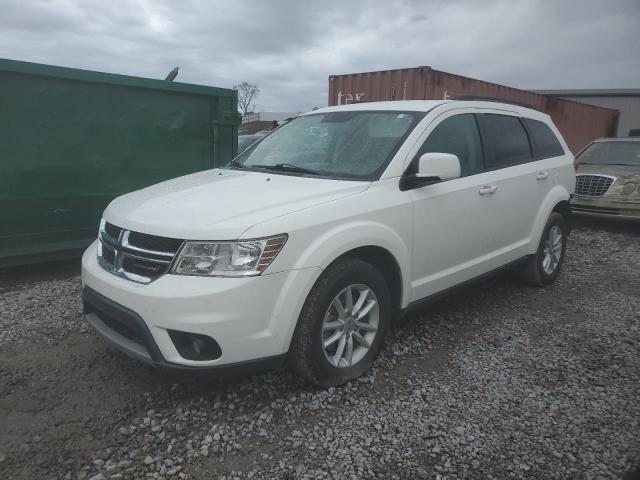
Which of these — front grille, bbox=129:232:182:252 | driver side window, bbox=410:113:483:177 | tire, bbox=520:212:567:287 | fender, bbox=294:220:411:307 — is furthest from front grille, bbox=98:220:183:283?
tire, bbox=520:212:567:287

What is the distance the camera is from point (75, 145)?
4.75 metres

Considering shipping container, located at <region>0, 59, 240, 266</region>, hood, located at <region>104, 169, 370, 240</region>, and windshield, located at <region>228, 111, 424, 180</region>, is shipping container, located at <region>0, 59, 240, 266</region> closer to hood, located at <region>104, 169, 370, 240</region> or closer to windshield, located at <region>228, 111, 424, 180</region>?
windshield, located at <region>228, 111, 424, 180</region>

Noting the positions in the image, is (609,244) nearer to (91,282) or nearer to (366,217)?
(366,217)

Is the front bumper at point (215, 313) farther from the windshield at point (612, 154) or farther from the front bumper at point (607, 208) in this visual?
the windshield at point (612, 154)

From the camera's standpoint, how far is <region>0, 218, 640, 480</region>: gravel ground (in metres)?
2.29

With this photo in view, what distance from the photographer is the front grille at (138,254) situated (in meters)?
2.48

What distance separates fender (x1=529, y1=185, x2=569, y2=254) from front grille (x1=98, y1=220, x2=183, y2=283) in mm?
3328

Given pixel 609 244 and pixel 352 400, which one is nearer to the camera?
pixel 352 400

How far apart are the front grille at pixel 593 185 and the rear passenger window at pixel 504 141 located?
4509mm

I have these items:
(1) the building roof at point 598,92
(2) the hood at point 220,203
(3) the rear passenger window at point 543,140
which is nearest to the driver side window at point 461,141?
(2) the hood at point 220,203

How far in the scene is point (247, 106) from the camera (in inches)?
2451

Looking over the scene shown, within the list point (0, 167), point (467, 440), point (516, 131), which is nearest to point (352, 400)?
point (467, 440)

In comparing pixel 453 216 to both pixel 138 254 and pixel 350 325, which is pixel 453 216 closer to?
pixel 350 325

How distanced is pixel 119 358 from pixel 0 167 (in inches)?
94.0
